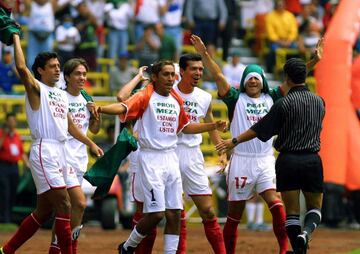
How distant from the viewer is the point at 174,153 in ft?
53.2

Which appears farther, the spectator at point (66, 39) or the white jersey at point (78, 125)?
the spectator at point (66, 39)

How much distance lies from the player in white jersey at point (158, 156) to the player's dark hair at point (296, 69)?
3.44 ft

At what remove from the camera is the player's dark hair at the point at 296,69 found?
52.7ft

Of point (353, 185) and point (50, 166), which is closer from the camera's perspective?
point (50, 166)

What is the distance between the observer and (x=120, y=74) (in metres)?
29.1

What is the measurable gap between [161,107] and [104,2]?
14.5m

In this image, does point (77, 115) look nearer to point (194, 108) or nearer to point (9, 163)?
point (194, 108)

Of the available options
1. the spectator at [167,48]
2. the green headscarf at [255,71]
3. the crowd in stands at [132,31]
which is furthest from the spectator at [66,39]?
the green headscarf at [255,71]

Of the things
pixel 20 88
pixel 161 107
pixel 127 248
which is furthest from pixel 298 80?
pixel 20 88

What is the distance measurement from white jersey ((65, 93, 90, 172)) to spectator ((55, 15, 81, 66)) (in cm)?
1157

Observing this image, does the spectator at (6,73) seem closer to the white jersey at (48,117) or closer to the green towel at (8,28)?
the white jersey at (48,117)

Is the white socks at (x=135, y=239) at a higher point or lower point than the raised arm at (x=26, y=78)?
lower

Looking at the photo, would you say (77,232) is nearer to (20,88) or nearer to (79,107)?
(79,107)

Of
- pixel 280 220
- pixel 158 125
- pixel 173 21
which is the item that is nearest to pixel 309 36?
pixel 173 21
